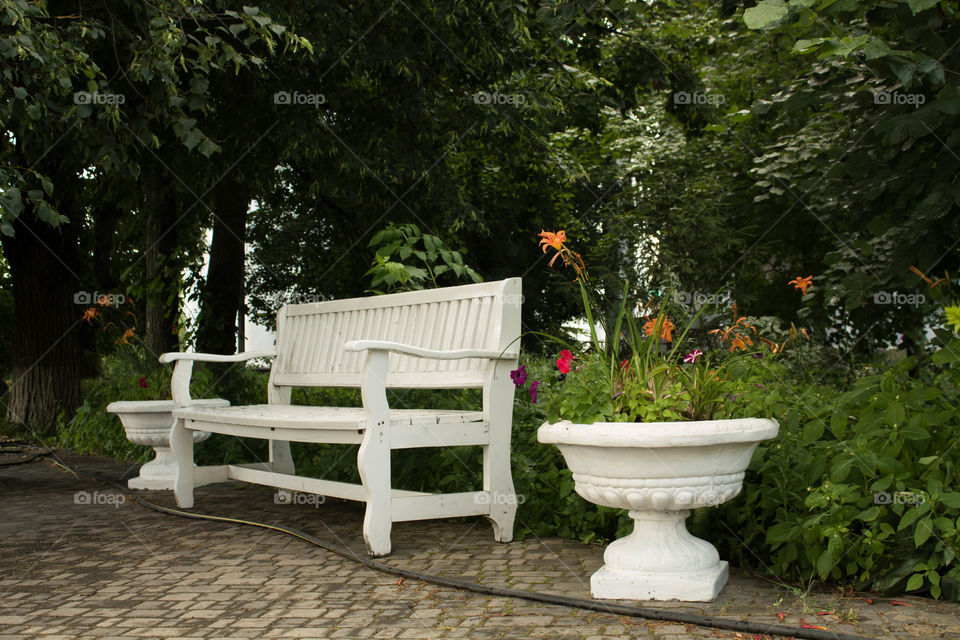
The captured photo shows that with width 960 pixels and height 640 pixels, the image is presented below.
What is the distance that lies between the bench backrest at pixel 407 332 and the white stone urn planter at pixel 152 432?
1.45m

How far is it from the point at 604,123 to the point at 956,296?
11.6 metres

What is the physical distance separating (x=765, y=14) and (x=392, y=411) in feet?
9.28

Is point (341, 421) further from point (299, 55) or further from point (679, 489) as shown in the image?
point (299, 55)

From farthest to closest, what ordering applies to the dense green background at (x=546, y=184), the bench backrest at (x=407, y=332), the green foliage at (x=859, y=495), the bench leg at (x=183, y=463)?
the bench leg at (x=183, y=463), the bench backrest at (x=407, y=332), the dense green background at (x=546, y=184), the green foliage at (x=859, y=495)

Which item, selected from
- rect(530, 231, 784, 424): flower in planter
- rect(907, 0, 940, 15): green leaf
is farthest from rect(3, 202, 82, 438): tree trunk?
rect(907, 0, 940, 15): green leaf

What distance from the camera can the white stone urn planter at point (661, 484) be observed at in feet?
11.5

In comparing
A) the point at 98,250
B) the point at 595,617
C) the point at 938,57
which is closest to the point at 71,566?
the point at 595,617

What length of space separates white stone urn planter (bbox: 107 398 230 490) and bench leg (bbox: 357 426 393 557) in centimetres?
347

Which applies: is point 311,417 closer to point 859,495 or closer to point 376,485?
point 376,485

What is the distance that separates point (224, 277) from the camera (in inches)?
376

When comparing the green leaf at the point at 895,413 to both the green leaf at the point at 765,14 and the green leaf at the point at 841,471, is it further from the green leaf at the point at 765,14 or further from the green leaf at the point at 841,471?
the green leaf at the point at 765,14

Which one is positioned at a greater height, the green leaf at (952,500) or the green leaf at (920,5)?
the green leaf at (920,5)

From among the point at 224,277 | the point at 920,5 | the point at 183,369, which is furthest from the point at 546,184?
the point at 920,5

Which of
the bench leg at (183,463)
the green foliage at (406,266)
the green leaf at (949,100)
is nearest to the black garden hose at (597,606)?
the bench leg at (183,463)
